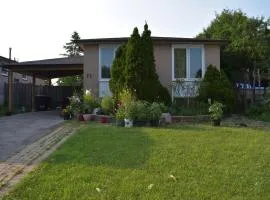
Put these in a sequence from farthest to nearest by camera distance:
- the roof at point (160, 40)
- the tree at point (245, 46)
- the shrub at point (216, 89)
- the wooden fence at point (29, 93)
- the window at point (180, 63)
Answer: the wooden fence at point (29, 93) < the tree at point (245, 46) < the window at point (180, 63) < the roof at point (160, 40) < the shrub at point (216, 89)

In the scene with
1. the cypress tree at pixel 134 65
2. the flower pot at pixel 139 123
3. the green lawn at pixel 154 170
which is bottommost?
the green lawn at pixel 154 170

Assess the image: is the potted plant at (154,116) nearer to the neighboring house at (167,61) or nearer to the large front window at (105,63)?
the neighboring house at (167,61)

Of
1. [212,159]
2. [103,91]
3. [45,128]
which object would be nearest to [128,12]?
[103,91]

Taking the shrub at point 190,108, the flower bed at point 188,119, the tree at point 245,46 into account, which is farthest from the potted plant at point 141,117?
the tree at point 245,46

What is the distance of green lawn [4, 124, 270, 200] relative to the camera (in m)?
5.68

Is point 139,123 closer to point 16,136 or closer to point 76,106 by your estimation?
point 16,136

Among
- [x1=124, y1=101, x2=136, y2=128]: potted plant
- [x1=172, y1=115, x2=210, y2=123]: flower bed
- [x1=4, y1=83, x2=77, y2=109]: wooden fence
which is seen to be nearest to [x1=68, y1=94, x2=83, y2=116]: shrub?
[x1=172, y1=115, x2=210, y2=123]: flower bed

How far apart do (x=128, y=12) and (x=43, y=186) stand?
1213cm

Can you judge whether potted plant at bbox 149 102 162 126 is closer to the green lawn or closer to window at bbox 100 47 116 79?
the green lawn

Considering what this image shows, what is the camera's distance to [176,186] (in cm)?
595

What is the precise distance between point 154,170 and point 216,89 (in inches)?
474

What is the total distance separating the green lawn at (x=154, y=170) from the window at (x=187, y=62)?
32.4ft

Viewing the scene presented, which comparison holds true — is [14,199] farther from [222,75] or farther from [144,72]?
[222,75]

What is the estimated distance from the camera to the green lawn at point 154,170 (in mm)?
5680
